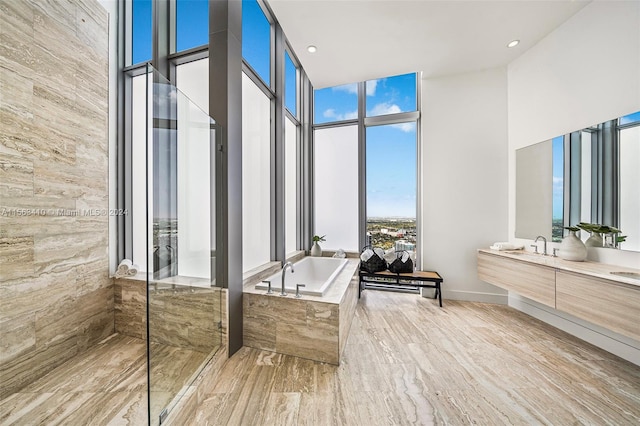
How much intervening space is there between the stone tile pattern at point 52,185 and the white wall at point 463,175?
3880 mm

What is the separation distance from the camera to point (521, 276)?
2582 millimetres

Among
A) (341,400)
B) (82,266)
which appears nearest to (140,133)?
(82,266)

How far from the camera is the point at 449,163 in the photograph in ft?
11.5

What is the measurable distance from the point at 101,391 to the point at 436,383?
7.56ft

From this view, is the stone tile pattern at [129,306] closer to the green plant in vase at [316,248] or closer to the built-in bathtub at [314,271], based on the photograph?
the built-in bathtub at [314,271]

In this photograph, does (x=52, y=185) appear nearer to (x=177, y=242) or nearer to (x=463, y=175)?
(x=177, y=242)

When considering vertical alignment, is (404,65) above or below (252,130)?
above

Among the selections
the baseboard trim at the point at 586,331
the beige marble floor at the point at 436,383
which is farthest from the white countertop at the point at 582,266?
the beige marble floor at the point at 436,383

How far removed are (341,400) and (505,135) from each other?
373cm

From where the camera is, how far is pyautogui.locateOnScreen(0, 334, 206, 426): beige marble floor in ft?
4.16

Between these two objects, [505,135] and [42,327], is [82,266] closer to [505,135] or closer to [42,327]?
[42,327]

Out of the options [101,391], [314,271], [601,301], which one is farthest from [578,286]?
[101,391]

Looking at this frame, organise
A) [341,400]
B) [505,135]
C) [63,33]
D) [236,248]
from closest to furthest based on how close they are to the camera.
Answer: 1. [341,400]
2. [63,33]
3. [236,248]
4. [505,135]

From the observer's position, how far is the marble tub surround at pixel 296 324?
1.89 metres
